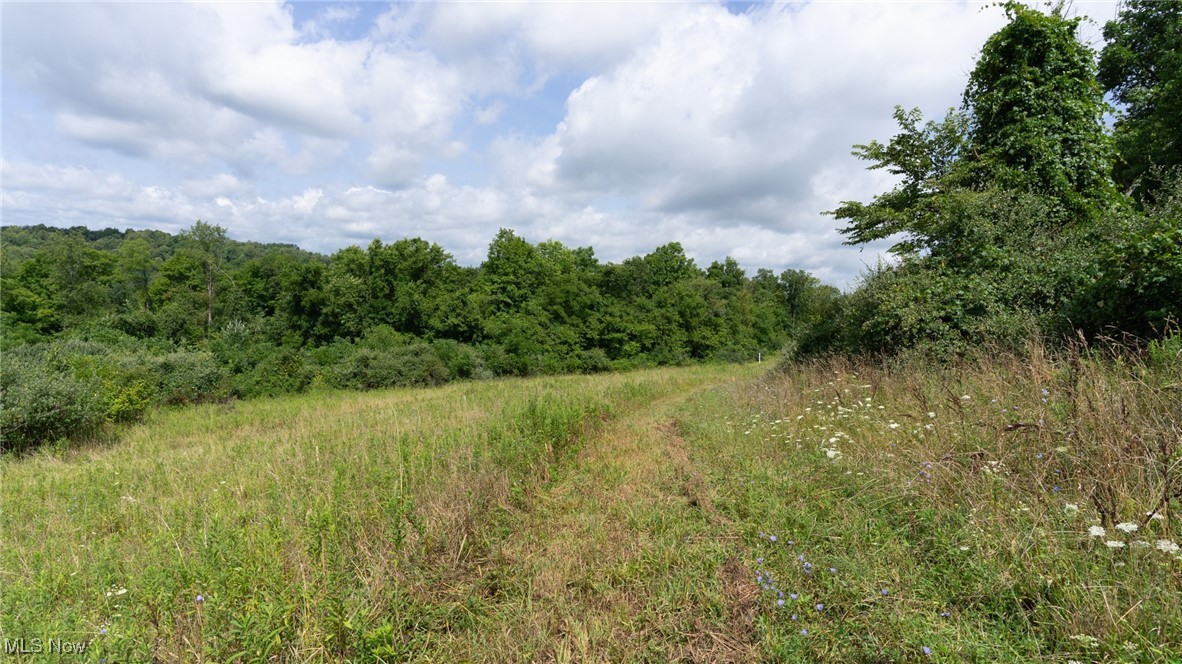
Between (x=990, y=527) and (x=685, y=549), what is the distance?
6.49 feet

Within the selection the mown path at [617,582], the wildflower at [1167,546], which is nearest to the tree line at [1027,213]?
the wildflower at [1167,546]

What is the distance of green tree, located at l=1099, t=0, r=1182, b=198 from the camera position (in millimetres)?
11633

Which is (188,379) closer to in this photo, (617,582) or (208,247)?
(617,582)

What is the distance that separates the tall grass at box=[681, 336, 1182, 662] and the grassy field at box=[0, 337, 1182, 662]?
17 millimetres

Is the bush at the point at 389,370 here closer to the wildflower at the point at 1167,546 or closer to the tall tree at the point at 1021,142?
the tall tree at the point at 1021,142

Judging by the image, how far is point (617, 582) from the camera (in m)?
3.27

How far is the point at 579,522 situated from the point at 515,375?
24130mm

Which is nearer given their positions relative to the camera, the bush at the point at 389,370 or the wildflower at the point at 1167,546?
the wildflower at the point at 1167,546

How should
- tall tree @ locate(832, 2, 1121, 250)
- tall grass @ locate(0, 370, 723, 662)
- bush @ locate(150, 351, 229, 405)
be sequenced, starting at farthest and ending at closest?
bush @ locate(150, 351, 229, 405) < tall tree @ locate(832, 2, 1121, 250) < tall grass @ locate(0, 370, 723, 662)

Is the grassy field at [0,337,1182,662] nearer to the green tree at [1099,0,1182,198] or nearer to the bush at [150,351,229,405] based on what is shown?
the green tree at [1099,0,1182,198]

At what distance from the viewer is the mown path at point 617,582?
262 cm

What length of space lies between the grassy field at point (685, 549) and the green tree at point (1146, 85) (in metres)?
12.0
